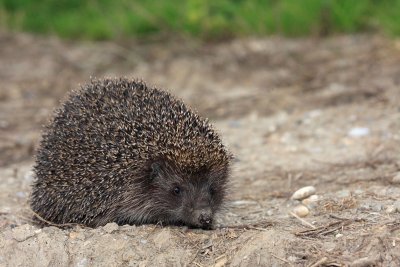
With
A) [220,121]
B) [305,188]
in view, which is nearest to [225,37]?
[220,121]

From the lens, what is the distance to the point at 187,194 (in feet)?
19.6

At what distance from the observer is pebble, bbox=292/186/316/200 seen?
6535 millimetres

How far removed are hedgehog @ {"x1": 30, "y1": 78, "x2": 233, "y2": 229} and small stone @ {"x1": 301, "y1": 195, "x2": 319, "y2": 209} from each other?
759mm

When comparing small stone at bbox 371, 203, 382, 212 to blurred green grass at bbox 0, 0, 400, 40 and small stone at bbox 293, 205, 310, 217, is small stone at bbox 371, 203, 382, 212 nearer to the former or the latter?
small stone at bbox 293, 205, 310, 217

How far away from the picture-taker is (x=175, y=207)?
19.8 feet

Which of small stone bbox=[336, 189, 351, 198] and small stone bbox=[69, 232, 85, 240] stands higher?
small stone bbox=[336, 189, 351, 198]

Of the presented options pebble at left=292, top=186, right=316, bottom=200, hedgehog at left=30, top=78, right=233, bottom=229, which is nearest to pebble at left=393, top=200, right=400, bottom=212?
pebble at left=292, top=186, right=316, bottom=200

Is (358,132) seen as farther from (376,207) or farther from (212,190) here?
(212,190)

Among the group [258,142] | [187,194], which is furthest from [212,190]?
[258,142]

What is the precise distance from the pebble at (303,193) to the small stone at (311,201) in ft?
0.19

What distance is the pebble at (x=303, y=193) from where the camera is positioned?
21.4ft

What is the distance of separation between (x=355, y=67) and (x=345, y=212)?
537cm

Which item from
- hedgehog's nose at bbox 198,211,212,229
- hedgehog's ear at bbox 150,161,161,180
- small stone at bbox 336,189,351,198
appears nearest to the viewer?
hedgehog's nose at bbox 198,211,212,229

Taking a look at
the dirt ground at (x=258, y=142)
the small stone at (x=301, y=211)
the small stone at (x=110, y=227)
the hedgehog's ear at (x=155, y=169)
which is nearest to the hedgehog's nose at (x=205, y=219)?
the dirt ground at (x=258, y=142)
